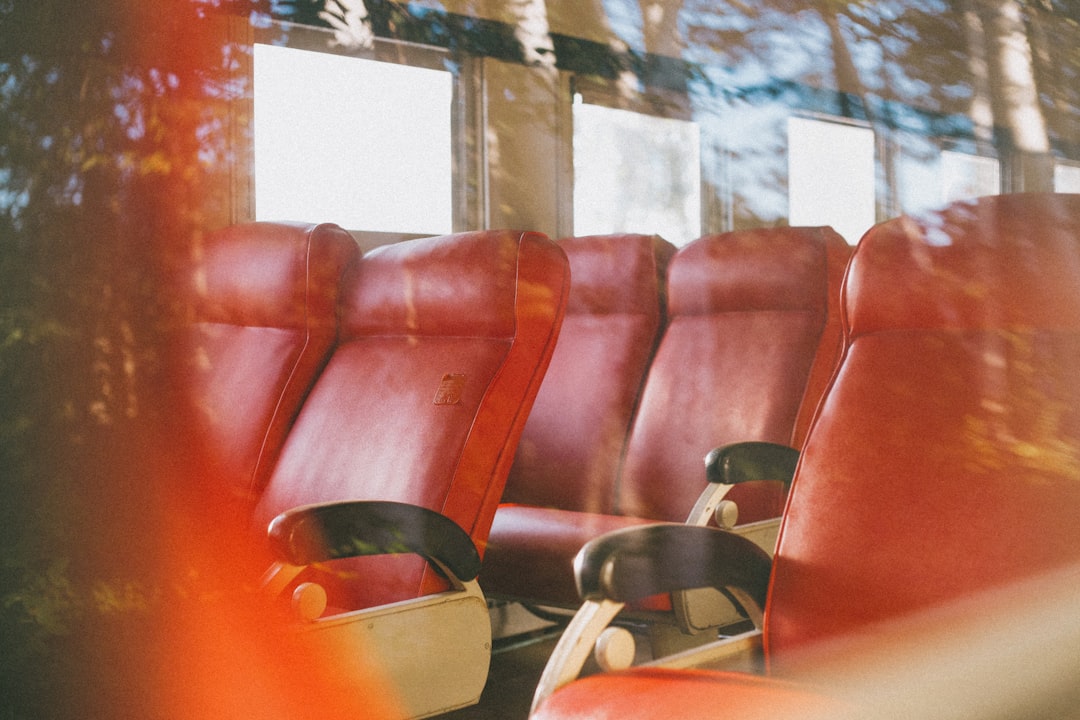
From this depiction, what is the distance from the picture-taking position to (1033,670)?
40.1 inches

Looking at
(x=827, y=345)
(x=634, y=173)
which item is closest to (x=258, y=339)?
(x=827, y=345)

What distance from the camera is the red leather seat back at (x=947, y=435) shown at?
1.08 meters

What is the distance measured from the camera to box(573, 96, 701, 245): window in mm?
3541

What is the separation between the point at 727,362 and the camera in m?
2.24

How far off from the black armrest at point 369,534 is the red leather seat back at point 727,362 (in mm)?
886

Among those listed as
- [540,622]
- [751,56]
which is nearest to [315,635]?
[540,622]

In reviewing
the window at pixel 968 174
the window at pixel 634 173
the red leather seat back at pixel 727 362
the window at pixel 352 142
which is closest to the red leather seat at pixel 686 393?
the red leather seat back at pixel 727 362

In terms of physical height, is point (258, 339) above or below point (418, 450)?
above

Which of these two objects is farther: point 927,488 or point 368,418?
point 368,418

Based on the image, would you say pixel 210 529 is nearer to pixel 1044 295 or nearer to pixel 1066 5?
pixel 1044 295

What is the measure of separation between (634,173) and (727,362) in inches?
66.5

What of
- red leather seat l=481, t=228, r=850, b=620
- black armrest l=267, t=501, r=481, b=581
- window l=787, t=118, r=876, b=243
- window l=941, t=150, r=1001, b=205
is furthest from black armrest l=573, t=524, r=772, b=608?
window l=941, t=150, r=1001, b=205

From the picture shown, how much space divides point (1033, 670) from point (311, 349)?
143cm

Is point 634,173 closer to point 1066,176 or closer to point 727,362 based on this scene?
point 727,362
